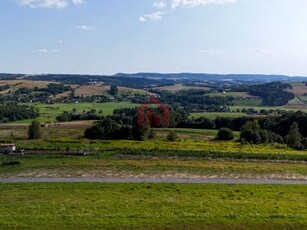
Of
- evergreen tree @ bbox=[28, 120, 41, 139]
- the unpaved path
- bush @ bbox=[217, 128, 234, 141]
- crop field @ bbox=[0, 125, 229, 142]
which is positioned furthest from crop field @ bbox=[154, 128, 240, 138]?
the unpaved path

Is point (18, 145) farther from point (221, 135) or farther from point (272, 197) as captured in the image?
point (272, 197)

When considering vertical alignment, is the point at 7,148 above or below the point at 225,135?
above

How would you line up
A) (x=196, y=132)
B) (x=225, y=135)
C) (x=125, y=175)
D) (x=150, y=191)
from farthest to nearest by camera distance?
(x=196, y=132)
(x=225, y=135)
(x=125, y=175)
(x=150, y=191)

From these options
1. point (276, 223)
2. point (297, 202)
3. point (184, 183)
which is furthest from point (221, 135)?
point (276, 223)

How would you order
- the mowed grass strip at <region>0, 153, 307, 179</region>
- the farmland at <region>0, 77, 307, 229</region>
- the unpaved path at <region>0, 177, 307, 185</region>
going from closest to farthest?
the farmland at <region>0, 77, 307, 229</region> < the unpaved path at <region>0, 177, 307, 185</region> < the mowed grass strip at <region>0, 153, 307, 179</region>

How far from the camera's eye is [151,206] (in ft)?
112

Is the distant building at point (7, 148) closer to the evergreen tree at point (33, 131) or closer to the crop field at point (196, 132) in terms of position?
the evergreen tree at point (33, 131)

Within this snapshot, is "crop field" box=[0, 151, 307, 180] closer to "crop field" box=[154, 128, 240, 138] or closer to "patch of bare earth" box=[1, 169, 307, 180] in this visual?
"patch of bare earth" box=[1, 169, 307, 180]

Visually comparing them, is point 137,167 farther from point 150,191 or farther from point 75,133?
point 75,133

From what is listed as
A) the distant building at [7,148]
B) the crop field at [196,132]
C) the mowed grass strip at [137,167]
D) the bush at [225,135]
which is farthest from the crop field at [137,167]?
the crop field at [196,132]

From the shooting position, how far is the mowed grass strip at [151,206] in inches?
1168

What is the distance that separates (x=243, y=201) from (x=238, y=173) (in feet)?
54.8

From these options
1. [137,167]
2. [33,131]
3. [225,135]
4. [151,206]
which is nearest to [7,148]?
[33,131]

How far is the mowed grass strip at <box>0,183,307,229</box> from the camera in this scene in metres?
29.7
